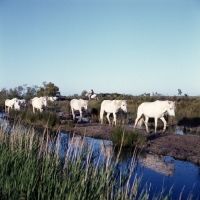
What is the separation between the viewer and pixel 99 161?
8.18 metres

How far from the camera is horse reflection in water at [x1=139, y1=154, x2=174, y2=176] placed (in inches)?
362

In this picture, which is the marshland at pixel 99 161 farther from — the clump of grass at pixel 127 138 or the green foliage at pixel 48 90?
the green foliage at pixel 48 90

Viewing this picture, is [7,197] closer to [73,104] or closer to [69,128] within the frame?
[69,128]

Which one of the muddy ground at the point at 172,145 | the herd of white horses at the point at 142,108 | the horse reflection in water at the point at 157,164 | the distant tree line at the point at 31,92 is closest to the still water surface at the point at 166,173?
the horse reflection in water at the point at 157,164

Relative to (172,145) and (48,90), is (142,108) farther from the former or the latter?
(48,90)

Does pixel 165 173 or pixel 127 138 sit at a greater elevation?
pixel 127 138

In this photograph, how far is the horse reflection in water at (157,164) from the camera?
919cm

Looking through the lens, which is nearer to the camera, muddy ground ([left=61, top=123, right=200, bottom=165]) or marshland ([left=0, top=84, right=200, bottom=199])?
marshland ([left=0, top=84, right=200, bottom=199])

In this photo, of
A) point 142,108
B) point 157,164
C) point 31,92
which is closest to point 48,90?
point 31,92

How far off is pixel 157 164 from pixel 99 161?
2.64 meters

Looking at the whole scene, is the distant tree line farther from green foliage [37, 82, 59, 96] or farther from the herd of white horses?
the herd of white horses

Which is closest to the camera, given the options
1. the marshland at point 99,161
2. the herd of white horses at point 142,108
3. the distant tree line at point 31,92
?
the marshland at point 99,161

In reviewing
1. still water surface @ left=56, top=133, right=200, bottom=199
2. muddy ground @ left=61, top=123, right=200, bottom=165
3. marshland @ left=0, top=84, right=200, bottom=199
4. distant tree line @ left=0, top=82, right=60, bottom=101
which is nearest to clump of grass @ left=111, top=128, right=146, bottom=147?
marshland @ left=0, top=84, right=200, bottom=199

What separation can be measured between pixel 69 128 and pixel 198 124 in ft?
28.3
